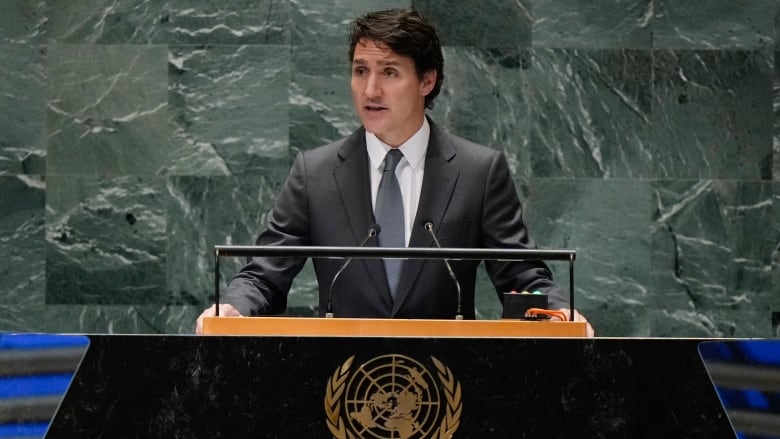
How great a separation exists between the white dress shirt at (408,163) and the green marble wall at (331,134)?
6.06 ft

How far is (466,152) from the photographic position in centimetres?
390

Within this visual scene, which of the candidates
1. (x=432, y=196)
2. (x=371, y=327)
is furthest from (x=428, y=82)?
(x=371, y=327)

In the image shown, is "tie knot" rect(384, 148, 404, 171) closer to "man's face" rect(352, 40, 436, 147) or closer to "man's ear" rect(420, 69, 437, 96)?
"man's face" rect(352, 40, 436, 147)

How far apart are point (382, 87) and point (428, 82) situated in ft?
0.81

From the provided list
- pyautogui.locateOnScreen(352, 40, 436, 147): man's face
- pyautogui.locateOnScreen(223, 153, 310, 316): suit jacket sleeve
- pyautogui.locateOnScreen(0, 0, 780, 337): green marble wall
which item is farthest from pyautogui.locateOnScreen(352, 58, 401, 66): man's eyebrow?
pyautogui.locateOnScreen(0, 0, 780, 337): green marble wall

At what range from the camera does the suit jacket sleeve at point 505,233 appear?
11.7 feet

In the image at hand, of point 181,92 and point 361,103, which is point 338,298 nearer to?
point 361,103

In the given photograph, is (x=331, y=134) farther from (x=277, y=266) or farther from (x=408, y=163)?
(x=277, y=266)

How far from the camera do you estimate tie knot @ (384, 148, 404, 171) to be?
3812mm

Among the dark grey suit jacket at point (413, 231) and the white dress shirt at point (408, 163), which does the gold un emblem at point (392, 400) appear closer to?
the dark grey suit jacket at point (413, 231)

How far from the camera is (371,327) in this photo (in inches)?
103

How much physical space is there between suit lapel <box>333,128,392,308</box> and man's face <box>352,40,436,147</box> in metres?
0.12

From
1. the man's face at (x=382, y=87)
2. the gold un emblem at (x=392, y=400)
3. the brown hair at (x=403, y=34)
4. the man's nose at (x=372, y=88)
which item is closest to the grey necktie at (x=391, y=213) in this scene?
the man's face at (x=382, y=87)

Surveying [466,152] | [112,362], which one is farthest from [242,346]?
[466,152]
